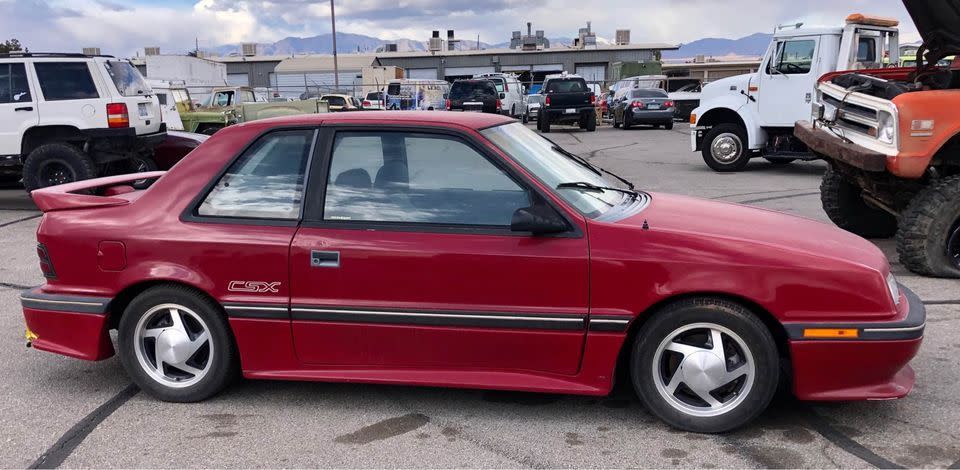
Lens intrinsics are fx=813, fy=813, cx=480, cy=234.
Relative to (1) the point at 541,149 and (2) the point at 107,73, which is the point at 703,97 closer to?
(2) the point at 107,73

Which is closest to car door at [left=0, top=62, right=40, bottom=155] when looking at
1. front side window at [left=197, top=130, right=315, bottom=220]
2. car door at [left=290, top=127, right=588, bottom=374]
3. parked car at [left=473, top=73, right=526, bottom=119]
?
front side window at [left=197, top=130, right=315, bottom=220]

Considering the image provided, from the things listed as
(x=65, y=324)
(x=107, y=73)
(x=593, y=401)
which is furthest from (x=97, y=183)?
(x=107, y=73)

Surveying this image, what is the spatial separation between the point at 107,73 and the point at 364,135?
8165mm

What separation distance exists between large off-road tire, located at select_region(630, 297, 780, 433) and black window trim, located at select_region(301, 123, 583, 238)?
57cm

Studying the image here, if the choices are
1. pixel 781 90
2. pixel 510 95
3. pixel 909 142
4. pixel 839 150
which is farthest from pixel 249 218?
pixel 510 95

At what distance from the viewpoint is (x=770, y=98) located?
43.1 feet

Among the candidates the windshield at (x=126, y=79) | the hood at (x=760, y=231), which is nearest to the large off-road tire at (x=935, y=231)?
the hood at (x=760, y=231)

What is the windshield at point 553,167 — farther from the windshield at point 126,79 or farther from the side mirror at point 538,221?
the windshield at point 126,79

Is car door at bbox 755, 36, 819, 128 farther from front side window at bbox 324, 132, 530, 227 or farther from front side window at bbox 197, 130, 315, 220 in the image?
front side window at bbox 197, 130, 315, 220

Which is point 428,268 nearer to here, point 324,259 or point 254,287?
point 324,259

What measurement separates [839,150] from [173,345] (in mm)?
5456

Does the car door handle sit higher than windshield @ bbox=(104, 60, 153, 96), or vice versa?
windshield @ bbox=(104, 60, 153, 96)

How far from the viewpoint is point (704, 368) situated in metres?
3.51

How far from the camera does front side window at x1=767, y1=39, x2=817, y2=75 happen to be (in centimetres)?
1264
